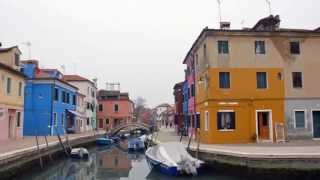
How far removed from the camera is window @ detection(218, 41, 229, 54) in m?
29.0

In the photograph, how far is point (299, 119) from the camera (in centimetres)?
2947

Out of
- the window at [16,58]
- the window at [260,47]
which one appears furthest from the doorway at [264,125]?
the window at [16,58]

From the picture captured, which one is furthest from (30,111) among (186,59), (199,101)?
(199,101)

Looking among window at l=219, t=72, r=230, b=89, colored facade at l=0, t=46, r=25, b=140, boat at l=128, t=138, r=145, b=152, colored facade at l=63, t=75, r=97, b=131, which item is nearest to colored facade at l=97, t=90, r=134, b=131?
colored facade at l=63, t=75, r=97, b=131

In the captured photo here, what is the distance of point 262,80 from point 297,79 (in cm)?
270

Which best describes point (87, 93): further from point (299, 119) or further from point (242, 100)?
point (299, 119)

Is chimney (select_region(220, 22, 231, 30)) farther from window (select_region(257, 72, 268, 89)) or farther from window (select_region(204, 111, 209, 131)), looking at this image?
window (select_region(204, 111, 209, 131))

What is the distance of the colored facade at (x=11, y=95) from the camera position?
3184cm

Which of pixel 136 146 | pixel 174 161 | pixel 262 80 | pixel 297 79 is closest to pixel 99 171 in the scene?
pixel 174 161

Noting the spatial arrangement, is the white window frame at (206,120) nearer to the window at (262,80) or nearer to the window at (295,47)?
the window at (262,80)

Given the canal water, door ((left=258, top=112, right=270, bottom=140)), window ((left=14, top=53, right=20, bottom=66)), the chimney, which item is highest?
the chimney

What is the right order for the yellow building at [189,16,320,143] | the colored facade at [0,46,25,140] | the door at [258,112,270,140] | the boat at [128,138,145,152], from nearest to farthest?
the yellow building at [189,16,320,143] → the door at [258,112,270,140] → the colored facade at [0,46,25,140] → the boat at [128,138,145,152]

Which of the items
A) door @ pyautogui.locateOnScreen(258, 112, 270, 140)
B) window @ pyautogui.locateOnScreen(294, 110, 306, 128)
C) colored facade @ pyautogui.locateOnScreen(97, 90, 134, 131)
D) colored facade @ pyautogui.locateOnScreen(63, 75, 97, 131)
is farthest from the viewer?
colored facade @ pyautogui.locateOnScreen(97, 90, 134, 131)

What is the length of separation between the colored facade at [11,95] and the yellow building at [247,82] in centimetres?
1571
